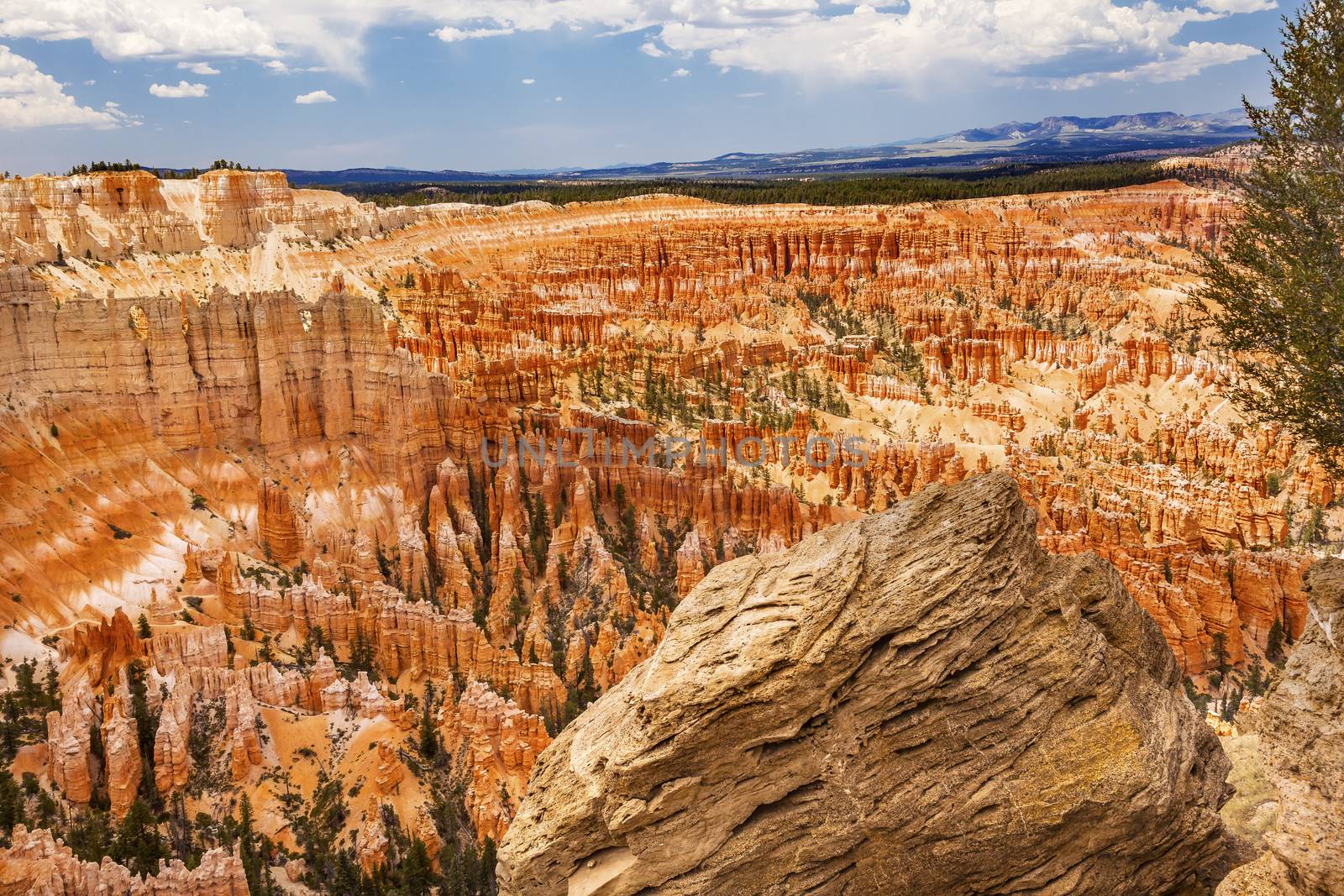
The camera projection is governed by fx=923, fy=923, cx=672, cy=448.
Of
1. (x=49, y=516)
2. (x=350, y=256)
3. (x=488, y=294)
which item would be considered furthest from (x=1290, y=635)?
(x=350, y=256)

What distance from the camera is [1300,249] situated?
13117mm

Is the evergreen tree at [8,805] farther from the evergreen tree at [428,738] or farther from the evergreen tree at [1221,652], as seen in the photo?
the evergreen tree at [1221,652]

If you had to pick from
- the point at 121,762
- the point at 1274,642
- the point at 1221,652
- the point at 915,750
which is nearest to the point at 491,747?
the point at 121,762

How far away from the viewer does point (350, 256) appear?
63781 mm

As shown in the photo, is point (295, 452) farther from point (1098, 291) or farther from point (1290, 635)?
point (1098, 291)

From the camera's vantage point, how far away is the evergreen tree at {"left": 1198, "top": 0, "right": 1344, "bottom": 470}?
12484 mm

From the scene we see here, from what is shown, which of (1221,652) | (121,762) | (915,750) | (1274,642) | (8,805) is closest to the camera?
(915,750)

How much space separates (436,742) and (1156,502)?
3579 centimetres

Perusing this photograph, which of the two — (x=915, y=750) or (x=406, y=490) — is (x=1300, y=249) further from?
(x=406, y=490)

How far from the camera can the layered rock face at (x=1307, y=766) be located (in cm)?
891

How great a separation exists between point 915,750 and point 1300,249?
9187mm

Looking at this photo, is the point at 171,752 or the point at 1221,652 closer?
the point at 171,752

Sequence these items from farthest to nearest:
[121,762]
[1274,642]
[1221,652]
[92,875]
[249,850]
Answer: [1274,642] → [1221,652] → [121,762] → [249,850] → [92,875]

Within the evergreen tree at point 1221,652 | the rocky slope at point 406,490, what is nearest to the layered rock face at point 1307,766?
the rocky slope at point 406,490
